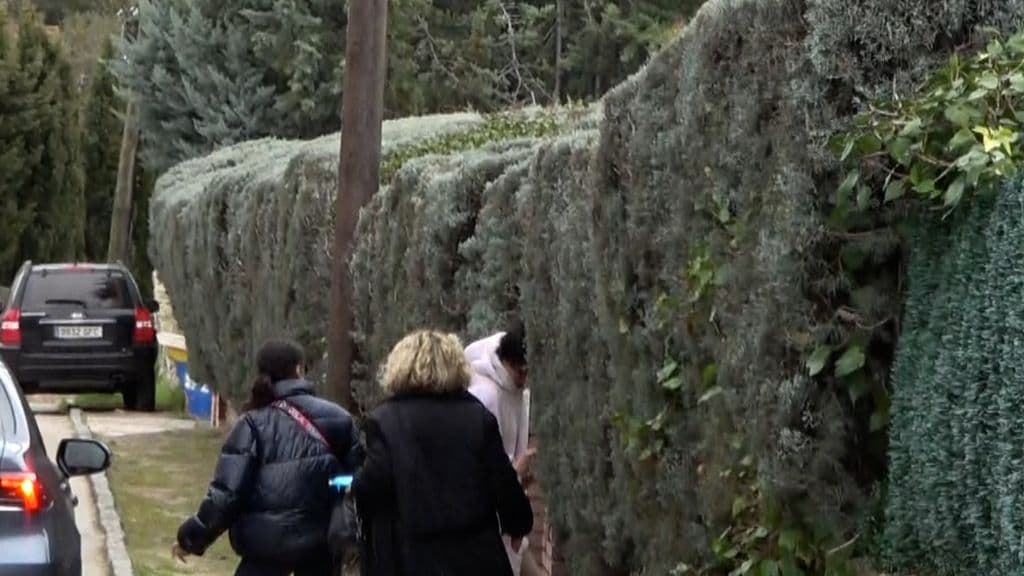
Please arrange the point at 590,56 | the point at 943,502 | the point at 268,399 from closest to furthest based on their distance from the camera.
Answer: the point at 943,502 → the point at 268,399 → the point at 590,56

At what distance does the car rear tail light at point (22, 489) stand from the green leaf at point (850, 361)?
9.58 feet

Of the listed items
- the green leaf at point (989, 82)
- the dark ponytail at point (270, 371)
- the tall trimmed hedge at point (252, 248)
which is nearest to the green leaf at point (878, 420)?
the green leaf at point (989, 82)

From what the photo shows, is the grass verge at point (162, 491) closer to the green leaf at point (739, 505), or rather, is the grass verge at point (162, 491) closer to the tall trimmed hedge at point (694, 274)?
the tall trimmed hedge at point (694, 274)

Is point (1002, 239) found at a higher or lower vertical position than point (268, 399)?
higher

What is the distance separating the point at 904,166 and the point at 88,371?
58.7 ft

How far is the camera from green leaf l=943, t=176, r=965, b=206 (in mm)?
4492

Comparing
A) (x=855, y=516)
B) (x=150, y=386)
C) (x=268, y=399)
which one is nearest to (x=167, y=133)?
(x=150, y=386)

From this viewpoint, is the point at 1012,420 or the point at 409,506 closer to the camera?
the point at 1012,420

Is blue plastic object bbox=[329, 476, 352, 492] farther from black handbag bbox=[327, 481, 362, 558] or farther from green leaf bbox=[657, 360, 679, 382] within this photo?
green leaf bbox=[657, 360, 679, 382]

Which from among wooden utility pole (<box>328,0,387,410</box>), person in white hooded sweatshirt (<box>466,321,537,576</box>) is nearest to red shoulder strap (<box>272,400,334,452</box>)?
person in white hooded sweatshirt (<box>466,321,537,576</box>)

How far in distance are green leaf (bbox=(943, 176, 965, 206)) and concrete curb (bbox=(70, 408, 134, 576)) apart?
7.89 m

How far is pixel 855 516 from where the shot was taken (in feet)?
17.1

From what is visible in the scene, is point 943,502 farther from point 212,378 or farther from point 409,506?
point 212,378

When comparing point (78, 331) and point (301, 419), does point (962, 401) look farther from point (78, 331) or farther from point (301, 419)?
point (78, 331)
